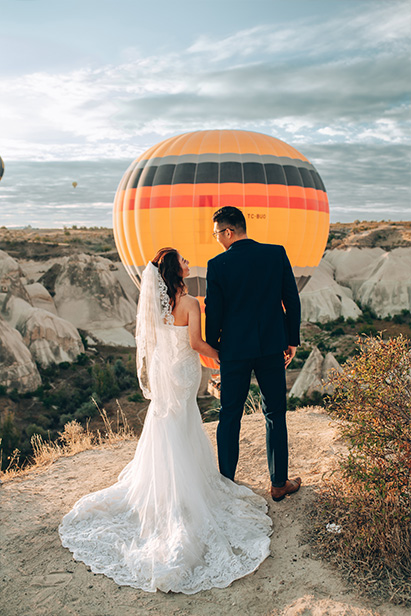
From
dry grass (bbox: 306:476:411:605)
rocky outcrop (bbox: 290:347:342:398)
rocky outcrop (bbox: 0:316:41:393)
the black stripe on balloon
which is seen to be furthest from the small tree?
rocky outcrop (bbox: 0:316:41:393)

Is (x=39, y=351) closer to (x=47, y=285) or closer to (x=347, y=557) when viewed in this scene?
(x=47, y=285)

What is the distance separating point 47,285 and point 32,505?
24.5 meters

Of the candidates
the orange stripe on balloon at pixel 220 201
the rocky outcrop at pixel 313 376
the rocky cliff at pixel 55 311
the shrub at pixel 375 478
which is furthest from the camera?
the rocky cliff at pixel 55 311

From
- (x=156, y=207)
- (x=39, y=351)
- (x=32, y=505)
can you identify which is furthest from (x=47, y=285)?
(x=32, y=505)

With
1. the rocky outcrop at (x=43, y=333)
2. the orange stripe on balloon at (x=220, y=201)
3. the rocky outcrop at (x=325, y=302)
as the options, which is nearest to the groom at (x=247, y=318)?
the orange stripe on balloon at (x=220, y=201)

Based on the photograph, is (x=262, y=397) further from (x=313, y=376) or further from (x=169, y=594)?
(x=313, y=376)

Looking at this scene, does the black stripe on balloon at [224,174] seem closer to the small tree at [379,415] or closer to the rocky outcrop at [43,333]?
the small tree at [379,415]

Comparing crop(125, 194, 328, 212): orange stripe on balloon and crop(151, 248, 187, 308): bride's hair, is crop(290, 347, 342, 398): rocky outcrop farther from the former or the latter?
crop(151, 248, 187, 308): bride's hair

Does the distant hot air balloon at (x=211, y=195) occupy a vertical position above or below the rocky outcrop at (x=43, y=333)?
above

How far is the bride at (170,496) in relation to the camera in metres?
3.14

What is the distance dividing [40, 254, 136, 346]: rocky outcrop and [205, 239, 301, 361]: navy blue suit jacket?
21.3 m

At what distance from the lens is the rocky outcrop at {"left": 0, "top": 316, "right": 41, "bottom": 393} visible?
1733 cm

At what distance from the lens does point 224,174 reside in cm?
776

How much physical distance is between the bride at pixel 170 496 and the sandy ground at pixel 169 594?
99 mm
